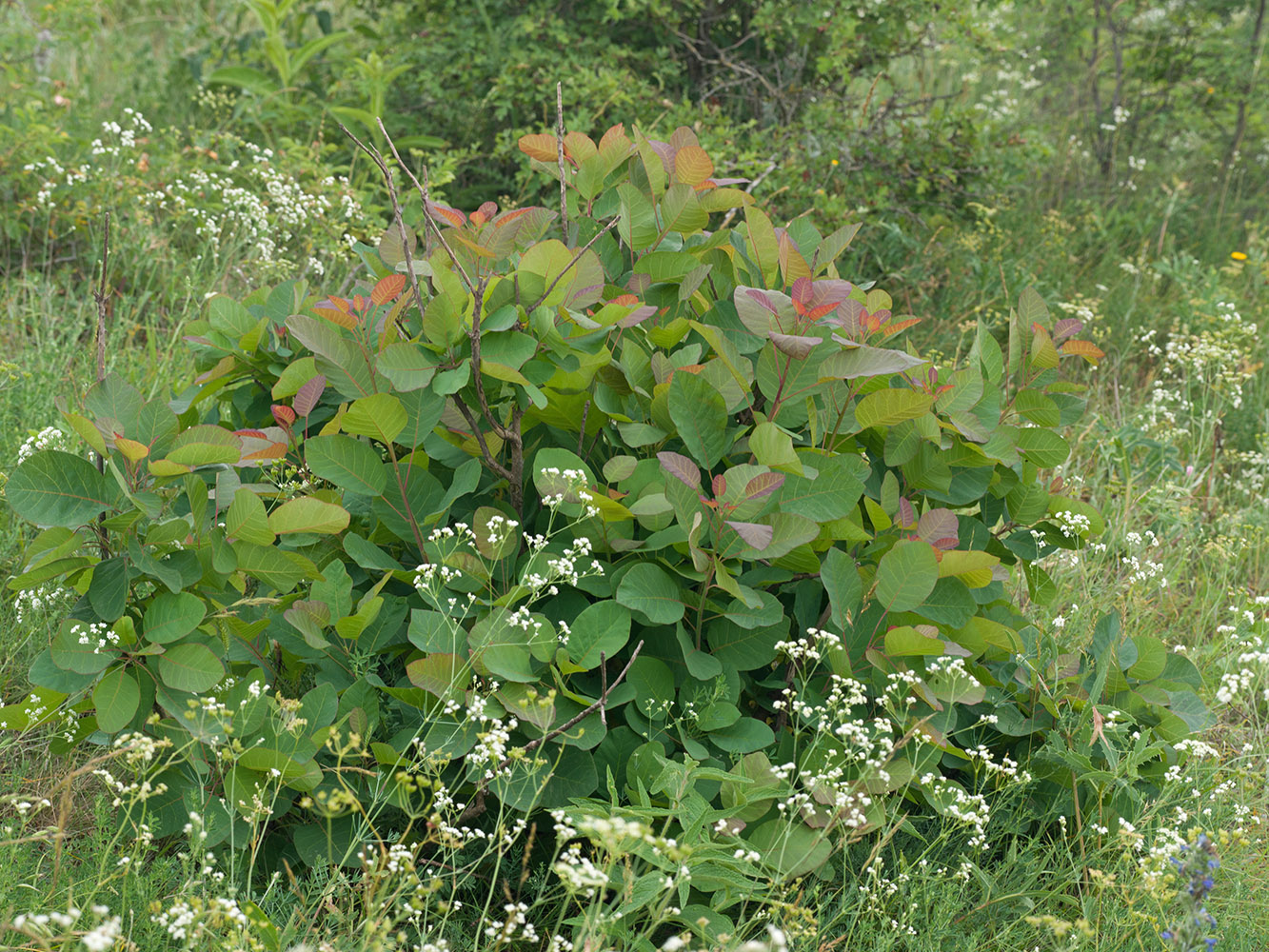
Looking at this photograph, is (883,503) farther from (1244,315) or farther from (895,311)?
(1244,315)

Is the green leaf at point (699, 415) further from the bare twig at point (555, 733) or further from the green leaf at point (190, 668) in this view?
the green leaf at point (190, 668)

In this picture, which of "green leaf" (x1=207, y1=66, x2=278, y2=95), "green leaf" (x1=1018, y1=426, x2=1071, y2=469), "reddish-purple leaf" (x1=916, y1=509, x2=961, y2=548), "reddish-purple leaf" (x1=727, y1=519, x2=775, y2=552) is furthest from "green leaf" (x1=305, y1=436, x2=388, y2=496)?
"green leaf" (x1=207, y1=66, x2=278, y2=95)

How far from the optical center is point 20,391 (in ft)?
10.7

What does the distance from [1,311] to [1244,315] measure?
Answer: 5617 mm

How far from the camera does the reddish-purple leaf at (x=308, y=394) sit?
201 cm

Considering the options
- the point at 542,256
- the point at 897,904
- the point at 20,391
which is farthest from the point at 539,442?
the point at 20,391

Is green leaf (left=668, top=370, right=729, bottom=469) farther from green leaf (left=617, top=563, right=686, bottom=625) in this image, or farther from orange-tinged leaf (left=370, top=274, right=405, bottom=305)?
orange-tinged leaf (left=370, top=274, right=405, bottom=305)

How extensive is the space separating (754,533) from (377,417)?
2.22 feet

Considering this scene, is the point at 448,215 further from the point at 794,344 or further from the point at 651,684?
the point at 651,684

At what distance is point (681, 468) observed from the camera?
1.84 m

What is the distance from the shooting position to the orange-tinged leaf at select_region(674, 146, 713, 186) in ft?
7.10

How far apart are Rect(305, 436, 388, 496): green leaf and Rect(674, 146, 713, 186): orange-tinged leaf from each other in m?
0.85

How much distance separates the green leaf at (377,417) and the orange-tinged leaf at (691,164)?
0.78 meters

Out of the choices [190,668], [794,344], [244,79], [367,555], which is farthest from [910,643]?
[244,79]
